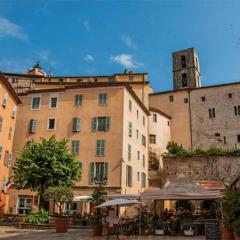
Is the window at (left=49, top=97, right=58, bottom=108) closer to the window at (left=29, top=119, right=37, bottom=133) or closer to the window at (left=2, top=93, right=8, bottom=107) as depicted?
the window at (left=29, top=119, right=37, bottom=133)

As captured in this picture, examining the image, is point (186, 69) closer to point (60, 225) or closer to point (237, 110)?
point (237, 110)

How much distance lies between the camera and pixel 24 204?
30.7 metres

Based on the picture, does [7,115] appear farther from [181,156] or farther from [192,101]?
[192,101]

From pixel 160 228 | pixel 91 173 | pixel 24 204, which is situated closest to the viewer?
pixel 160 228

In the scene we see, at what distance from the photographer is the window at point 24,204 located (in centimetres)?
3055

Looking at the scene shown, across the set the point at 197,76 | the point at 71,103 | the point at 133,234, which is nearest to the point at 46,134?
the point at 71,103

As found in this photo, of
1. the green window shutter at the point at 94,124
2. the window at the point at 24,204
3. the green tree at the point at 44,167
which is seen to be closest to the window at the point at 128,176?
the green window shutter at the point at 94,124

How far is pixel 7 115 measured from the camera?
2917 cm

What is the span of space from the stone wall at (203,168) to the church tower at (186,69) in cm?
2440

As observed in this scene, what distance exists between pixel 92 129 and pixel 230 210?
21.5 metres

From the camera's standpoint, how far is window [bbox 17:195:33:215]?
100 feet

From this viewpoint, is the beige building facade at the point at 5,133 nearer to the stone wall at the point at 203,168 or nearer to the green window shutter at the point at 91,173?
the green window shutter at the point at 91,173

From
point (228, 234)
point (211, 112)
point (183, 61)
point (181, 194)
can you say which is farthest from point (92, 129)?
point (183, 61)

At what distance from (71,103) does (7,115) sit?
6.93 metres
